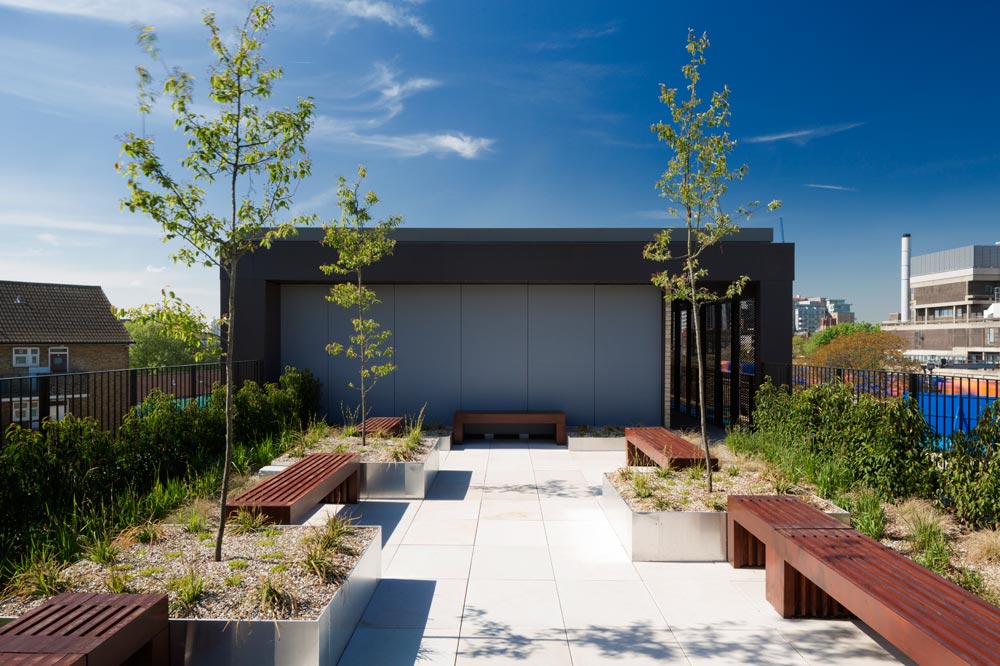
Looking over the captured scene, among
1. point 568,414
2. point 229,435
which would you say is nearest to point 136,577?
point 229,435

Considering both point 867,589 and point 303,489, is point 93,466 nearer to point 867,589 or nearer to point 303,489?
point 303,489

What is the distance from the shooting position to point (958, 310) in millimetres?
69000

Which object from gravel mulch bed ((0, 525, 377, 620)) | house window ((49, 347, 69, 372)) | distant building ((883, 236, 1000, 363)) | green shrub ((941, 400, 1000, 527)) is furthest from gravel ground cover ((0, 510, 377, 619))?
distant building ((883, 236, 1000, 363))

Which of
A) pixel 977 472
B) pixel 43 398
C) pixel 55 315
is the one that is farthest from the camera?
pixel 55 315

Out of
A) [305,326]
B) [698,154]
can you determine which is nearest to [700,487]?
[698,154]

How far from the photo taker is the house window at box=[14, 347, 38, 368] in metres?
31.2

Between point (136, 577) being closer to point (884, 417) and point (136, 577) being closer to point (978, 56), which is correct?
point (884, 417)

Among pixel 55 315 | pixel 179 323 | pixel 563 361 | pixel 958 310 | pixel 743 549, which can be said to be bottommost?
pixel 743 549

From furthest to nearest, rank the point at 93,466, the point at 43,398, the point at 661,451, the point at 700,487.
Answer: the point at 661,451
the point at 700,487
the point at 43,398
the point at 93,466

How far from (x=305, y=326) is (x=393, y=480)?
5.83 metres

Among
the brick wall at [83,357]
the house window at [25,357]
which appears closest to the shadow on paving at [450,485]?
the brick wall at [83,357]

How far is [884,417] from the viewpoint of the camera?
6031mm

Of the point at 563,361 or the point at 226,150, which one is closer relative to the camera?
the point at 226,150

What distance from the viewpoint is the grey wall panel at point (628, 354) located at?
11406 mm
